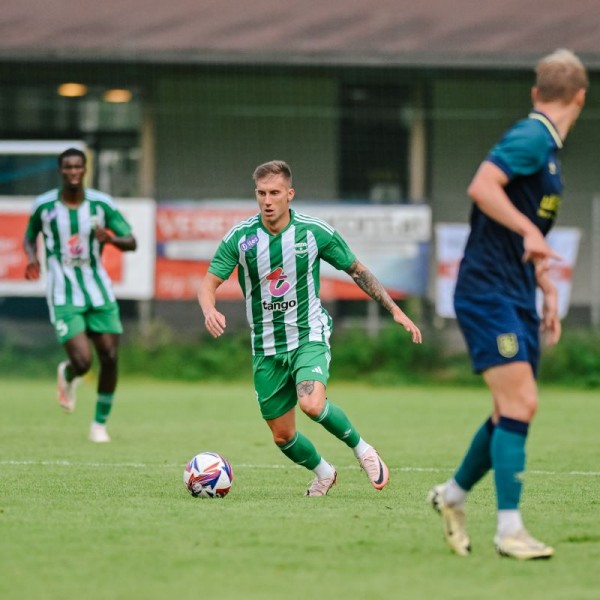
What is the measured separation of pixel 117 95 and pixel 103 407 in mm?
10703

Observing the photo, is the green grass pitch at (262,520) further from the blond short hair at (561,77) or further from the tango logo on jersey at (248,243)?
the blond short hair at (561,77)

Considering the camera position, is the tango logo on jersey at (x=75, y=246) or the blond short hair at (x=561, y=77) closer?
the blond short hair at (x=561, y=77)

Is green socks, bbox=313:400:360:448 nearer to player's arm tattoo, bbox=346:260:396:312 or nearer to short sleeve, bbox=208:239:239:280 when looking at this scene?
player's arm tattoo, bbox=346:260:396:312

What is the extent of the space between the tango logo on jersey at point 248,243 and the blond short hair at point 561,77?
2.57 meters

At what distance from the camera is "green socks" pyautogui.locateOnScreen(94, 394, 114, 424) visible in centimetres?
1141

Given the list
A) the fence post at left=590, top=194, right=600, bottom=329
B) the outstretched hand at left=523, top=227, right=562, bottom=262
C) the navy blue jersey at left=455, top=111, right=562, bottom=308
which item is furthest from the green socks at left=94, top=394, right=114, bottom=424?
the fence post at left=590, top=194, right=600, bottom=329

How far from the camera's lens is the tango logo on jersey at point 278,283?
8.12 meters

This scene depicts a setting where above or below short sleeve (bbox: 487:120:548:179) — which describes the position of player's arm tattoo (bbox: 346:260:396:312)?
below

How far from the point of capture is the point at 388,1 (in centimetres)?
2094

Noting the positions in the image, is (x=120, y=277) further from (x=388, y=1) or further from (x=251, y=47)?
(x=388, y=1)

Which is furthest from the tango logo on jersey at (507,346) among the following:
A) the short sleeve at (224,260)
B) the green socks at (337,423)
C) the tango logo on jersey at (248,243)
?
the tango logo on jersey at (248,243)

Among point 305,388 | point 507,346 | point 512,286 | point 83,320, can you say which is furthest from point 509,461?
point 83,320

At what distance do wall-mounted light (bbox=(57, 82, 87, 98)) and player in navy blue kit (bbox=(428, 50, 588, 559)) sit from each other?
52.2 feet

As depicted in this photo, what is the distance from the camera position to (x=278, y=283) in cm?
816
